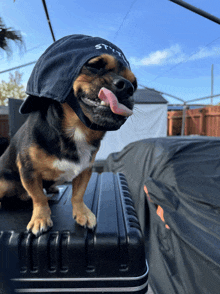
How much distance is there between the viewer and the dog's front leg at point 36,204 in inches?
35.5

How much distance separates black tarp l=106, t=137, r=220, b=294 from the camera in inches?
47.0

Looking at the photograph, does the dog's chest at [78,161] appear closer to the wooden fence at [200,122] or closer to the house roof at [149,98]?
the house roof at [149,98]

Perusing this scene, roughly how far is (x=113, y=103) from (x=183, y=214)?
1329 mm

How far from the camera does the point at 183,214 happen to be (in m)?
1.56

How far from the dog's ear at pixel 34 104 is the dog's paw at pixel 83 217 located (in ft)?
1.67

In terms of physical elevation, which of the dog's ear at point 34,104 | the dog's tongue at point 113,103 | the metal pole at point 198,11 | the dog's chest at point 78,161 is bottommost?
the dog's chest at point 78,161

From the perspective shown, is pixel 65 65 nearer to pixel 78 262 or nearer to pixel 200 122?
pixel 78 262

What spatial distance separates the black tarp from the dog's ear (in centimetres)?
109

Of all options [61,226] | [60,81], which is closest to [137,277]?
[61,226]

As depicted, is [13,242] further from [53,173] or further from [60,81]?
[60,81]

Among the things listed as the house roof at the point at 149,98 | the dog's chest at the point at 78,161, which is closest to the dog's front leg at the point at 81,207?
the dog's chest at the point at 78,161

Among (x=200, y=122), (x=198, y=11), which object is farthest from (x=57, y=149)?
(x=200, y=122)

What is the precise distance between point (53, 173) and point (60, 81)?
20.0 inches

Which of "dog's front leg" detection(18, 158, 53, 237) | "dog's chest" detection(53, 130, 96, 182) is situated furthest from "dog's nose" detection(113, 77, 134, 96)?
"dog's front leg" detection(18, 158, 53, 237)
